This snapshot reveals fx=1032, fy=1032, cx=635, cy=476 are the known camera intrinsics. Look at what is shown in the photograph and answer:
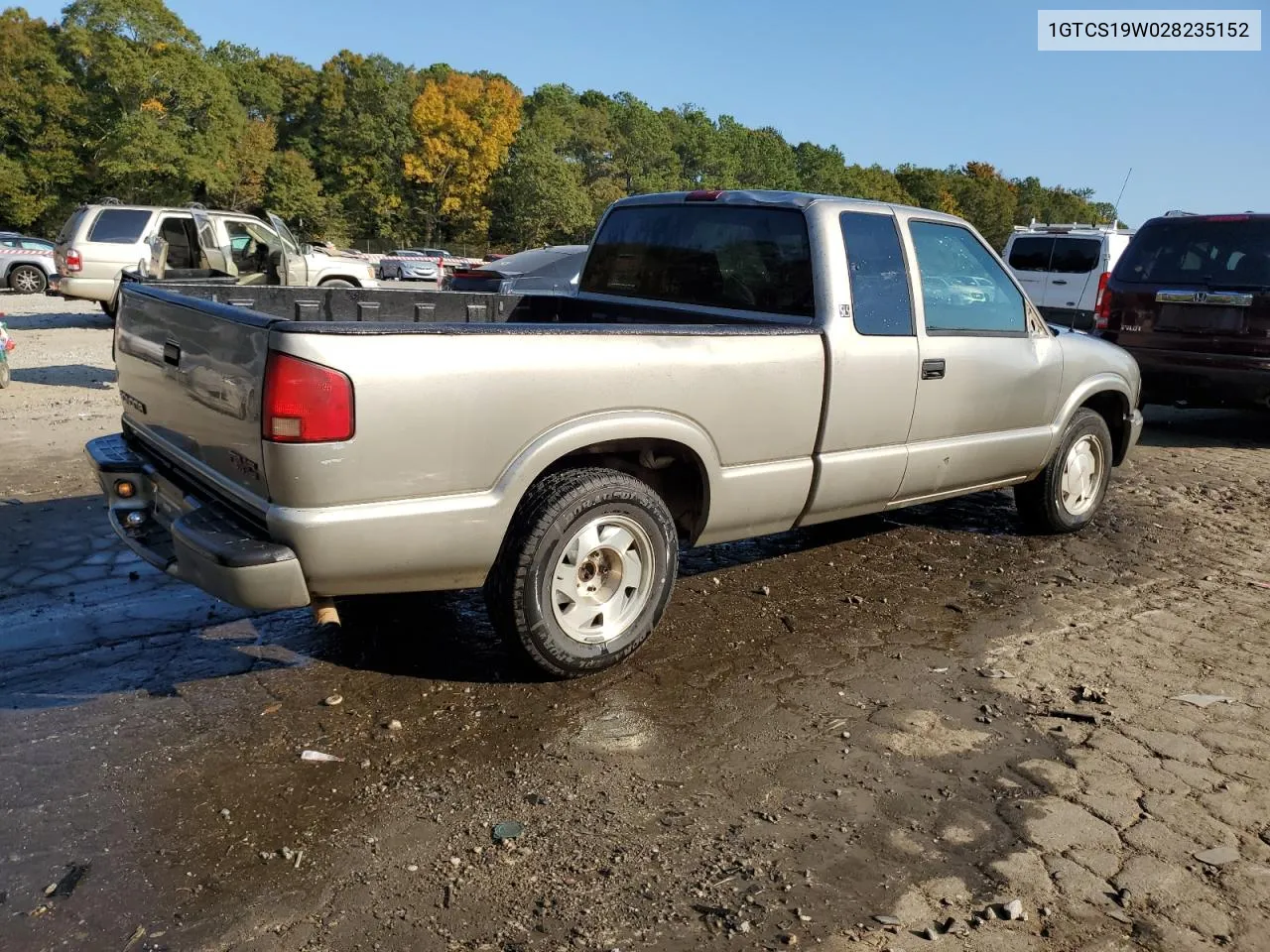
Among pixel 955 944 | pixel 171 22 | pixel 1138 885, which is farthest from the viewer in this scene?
pixel 171 22

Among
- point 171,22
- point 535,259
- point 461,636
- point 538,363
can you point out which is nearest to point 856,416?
point 538,363

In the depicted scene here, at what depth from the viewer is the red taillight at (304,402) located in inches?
124

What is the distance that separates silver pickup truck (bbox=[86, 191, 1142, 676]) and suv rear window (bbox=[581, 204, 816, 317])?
0.01 meters

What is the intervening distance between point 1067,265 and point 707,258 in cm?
1129

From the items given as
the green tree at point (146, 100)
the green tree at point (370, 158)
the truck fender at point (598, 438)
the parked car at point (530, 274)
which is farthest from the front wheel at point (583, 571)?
the green tree at point (370, 158)

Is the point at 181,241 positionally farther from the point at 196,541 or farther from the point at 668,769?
the point at 668,769

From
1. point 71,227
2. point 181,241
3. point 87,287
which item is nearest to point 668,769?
point 181,241

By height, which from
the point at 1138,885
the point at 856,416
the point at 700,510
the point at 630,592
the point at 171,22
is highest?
the point at 171,22

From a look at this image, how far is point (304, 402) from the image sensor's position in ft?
10.4

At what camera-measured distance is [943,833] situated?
309cm

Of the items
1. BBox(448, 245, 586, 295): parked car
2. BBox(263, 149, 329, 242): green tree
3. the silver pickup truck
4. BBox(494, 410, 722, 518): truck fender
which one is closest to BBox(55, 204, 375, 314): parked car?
BBox(448, 245, 586, 295): parked car

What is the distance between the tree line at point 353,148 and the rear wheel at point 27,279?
24.0 meters

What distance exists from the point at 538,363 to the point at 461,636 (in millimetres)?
1517

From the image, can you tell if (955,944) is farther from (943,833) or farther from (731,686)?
(731,686)
